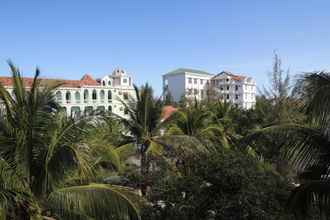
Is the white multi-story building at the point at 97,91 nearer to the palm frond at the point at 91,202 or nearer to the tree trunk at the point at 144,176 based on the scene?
the tree trunk at the point at 144,176

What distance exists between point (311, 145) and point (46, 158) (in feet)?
19.0

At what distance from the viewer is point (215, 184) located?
22.9ft

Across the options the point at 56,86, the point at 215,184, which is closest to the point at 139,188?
the point at 215,184

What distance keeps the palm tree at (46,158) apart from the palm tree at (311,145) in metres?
3.99

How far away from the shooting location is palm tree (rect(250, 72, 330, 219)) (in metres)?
6.94

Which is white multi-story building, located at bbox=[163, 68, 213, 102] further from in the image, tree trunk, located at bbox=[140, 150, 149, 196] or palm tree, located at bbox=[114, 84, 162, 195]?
tree trunk, located at bbox=[140, 150, 149, 196]

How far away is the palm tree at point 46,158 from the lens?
19.4 feet

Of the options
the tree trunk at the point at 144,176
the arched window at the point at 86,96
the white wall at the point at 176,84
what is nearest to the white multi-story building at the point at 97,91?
the arched window at the point at 86,96

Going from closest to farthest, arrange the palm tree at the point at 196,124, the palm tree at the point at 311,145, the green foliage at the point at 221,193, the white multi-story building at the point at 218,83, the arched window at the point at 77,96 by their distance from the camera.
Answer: the green foliage at the point at 221,193, the palm tree at the point at 311,145, the palm tree at the point at 196,124, the arched window at the point at 77,96, the white multi-story building at the point at 218,83

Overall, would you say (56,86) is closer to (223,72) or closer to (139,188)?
(139,188)

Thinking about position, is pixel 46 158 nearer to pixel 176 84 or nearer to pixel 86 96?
pixel 86 96

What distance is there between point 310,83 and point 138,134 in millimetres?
8259

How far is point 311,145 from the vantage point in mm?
7609

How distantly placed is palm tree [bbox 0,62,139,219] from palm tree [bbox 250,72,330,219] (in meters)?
3.99
